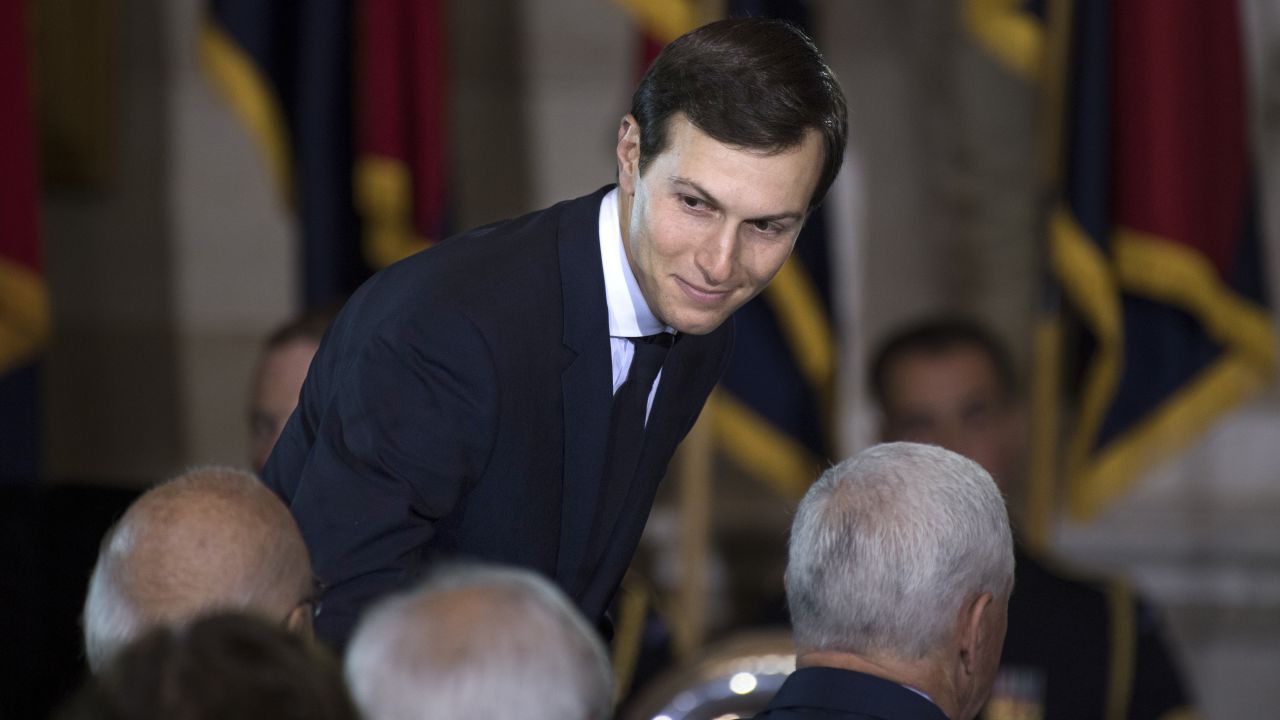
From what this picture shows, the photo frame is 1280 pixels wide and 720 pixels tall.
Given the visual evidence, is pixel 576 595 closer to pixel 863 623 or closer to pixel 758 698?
pixel 863 623

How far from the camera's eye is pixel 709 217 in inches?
84.7

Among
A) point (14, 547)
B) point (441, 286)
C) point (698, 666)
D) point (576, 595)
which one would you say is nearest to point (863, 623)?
point (576, 595)

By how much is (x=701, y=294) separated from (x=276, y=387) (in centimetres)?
182

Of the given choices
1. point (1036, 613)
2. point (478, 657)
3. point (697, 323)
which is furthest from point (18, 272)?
point (478, 657)

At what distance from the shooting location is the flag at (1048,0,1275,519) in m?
4.97

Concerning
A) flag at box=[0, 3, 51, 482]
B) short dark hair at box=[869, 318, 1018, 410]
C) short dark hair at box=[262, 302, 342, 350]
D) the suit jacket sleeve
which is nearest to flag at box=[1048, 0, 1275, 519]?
short dark hair at box=[869, 318, 1018, 410]

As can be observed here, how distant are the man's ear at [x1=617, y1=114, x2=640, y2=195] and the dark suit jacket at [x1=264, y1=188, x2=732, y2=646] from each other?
3.8 inches

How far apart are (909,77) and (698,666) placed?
7.44 feet

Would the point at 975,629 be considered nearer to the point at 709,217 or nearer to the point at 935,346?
the point at 709,217

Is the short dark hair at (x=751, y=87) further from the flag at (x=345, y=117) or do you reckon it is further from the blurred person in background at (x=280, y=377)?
the flag at (x=345, y=117)

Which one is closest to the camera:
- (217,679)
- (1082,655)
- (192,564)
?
(217,679)

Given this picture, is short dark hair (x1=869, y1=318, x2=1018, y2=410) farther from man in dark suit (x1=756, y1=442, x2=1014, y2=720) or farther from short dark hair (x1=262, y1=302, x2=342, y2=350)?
man in dark suit (x1=756, y1=442, x2=1014, y2=720)

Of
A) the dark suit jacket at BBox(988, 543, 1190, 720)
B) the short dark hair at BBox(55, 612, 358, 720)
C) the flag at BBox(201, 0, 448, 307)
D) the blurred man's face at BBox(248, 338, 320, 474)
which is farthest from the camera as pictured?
the flag at BBox(201, 0, 448, 307)

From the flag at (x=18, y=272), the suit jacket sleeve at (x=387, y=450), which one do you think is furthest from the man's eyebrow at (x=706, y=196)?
the flag at (x=18, y=272)
